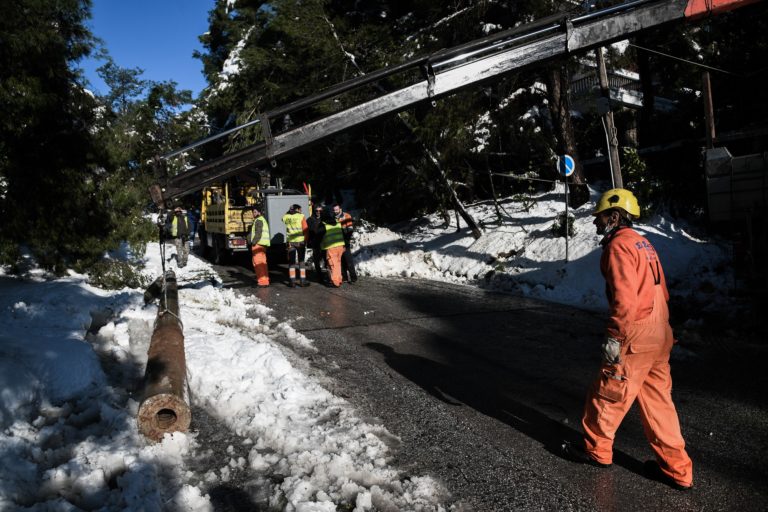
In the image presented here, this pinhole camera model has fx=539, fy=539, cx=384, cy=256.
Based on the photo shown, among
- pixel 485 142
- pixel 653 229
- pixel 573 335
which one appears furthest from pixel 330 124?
pixel 485 142

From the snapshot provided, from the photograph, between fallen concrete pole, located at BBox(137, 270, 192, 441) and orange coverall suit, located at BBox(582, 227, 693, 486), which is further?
fallen concrete pole, located at BBox(137, 270, 192, 441)

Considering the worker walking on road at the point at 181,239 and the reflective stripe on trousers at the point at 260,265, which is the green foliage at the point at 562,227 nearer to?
the reflective stripe on trousers at the point at 260,265

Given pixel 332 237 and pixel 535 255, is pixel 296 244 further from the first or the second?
pixel 535 255

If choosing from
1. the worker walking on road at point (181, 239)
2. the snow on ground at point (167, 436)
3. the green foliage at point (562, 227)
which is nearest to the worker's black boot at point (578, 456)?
the snow on ground at point (167, 436)

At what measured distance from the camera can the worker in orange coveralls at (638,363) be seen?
340cm

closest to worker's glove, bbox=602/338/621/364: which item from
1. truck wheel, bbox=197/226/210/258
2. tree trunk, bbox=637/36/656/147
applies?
tree trunk, bbox=637/36/656/147

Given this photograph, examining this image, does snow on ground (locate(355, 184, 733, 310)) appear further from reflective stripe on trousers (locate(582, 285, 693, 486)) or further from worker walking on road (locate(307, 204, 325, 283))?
reflective stripe on trousers (locate(582, 285, 693, 486))

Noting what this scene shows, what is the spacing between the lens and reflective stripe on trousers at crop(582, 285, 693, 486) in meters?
3.38

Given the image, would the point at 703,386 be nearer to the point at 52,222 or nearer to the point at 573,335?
the point at 573,335

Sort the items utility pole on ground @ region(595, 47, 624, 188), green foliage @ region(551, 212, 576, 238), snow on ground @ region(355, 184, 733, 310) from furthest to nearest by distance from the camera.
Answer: green foliage @ region(551, 212, 576, 238) → utility pole on ground @ region(595, 47, 624, 188) → snow on ground @ region(355, 184, 733, 310)

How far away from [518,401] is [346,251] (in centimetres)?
745

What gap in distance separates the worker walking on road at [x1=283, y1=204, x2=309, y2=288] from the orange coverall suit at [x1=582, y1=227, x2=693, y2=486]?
29.0 ft

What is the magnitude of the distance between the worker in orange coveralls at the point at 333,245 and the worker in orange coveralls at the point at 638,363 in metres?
8.27

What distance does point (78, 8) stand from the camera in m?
8.09
